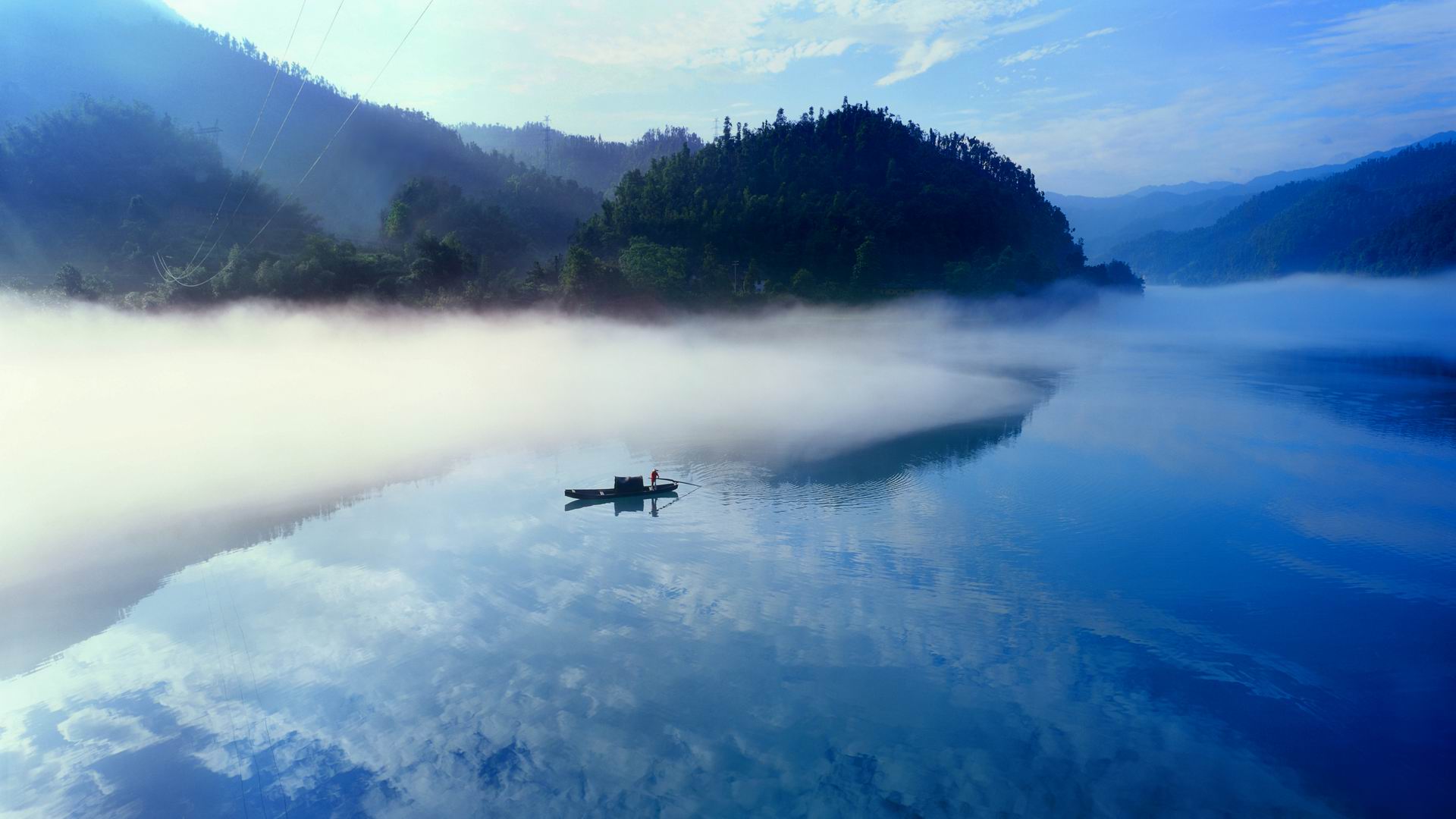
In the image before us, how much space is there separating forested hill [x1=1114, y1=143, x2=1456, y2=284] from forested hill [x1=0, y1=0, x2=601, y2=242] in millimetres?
88349

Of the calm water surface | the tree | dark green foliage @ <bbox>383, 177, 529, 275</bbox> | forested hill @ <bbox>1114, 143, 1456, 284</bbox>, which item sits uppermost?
forested hill @ <bbox>1114, 143, 1456, 284</bbox>

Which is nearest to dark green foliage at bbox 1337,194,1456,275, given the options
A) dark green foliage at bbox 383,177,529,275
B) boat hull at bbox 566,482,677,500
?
dark green foliage at bbox 383,177,529,275

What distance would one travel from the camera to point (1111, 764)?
27.3 feet

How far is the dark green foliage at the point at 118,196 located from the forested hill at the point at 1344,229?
108m

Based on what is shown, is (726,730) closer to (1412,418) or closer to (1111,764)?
(1111,764)

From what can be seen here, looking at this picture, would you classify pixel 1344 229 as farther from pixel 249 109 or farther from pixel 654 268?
pixel 249 109

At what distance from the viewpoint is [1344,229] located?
104 meters

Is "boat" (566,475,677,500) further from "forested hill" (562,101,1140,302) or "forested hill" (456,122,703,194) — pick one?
"forested hill" (456,122,703,194)

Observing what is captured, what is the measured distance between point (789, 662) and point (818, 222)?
48.3 m

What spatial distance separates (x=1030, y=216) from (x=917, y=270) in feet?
69.6

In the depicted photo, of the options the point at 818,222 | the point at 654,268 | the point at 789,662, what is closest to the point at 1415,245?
the point at 818,222

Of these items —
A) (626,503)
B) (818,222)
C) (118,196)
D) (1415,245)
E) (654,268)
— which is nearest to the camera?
(626,503)

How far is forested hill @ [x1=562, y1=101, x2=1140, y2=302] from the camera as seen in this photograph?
49.6 m

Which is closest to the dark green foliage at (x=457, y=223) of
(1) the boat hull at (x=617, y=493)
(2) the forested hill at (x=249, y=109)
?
(2) the forested hill at (x=249, y=109)
